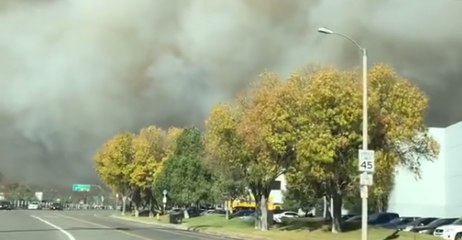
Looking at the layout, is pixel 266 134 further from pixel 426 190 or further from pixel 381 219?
pixel 426 190

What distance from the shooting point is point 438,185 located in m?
93.3

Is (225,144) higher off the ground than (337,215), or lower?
higher

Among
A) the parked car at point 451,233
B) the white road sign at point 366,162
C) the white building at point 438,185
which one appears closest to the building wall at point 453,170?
the white building at point 438,185

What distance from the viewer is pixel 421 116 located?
43938 mm

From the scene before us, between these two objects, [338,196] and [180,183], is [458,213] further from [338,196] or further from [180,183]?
[338,196]

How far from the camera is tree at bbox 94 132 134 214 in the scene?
4008 inches

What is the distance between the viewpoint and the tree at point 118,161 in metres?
102

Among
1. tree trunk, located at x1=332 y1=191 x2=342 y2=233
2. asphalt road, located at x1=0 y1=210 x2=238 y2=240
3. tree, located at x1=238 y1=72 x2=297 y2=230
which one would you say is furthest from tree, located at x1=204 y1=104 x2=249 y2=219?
tree trunk, located at x1=332 y1=191 x2=342 y2=233

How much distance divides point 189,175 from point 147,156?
73.0 ft

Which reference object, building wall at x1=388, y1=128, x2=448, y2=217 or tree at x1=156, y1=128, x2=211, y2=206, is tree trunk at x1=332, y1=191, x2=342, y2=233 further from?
building wall at x1=388, y1=128, x2=448, y2=217

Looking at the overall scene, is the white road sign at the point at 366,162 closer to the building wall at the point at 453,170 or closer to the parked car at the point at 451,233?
the parked car at the point at 451,233

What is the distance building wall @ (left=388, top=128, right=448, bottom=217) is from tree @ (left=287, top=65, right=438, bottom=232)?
47.8 meters

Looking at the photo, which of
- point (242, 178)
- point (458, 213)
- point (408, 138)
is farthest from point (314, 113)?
point (458, 213)

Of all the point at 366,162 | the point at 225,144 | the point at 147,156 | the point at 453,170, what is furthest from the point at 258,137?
the point at 147,156
